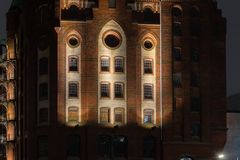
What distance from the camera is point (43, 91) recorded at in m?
106

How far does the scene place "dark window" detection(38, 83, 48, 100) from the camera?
105 meters

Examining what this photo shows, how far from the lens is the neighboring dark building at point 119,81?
103750mm

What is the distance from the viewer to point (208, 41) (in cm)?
10825

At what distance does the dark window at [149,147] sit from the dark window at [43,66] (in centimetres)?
1326

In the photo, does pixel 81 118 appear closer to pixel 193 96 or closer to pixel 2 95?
pixel 193 96

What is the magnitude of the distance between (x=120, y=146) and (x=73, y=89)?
8.03 m

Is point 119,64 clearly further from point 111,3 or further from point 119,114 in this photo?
point 111,3

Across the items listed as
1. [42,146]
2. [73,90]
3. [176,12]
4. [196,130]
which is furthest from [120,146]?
[176,12]

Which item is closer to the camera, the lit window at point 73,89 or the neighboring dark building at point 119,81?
the neighboring dark building at point 119,81

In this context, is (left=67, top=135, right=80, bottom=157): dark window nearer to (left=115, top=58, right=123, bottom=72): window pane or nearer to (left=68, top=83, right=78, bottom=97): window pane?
(left=68, top=83, right=78, bottom=97): window pane

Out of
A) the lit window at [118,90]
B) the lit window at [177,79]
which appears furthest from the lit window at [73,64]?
the lit window at [177,79]

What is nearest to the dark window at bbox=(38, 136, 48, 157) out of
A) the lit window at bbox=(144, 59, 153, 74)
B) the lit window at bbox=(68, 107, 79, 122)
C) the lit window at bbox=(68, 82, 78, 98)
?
the lit window at bbox=(68, 107, 79, 122)

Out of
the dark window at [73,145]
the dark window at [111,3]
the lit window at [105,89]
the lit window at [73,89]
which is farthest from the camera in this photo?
the dark window at [111,3]

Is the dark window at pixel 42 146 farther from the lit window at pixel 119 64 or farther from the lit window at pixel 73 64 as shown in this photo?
the lit window at pixel 119 64
